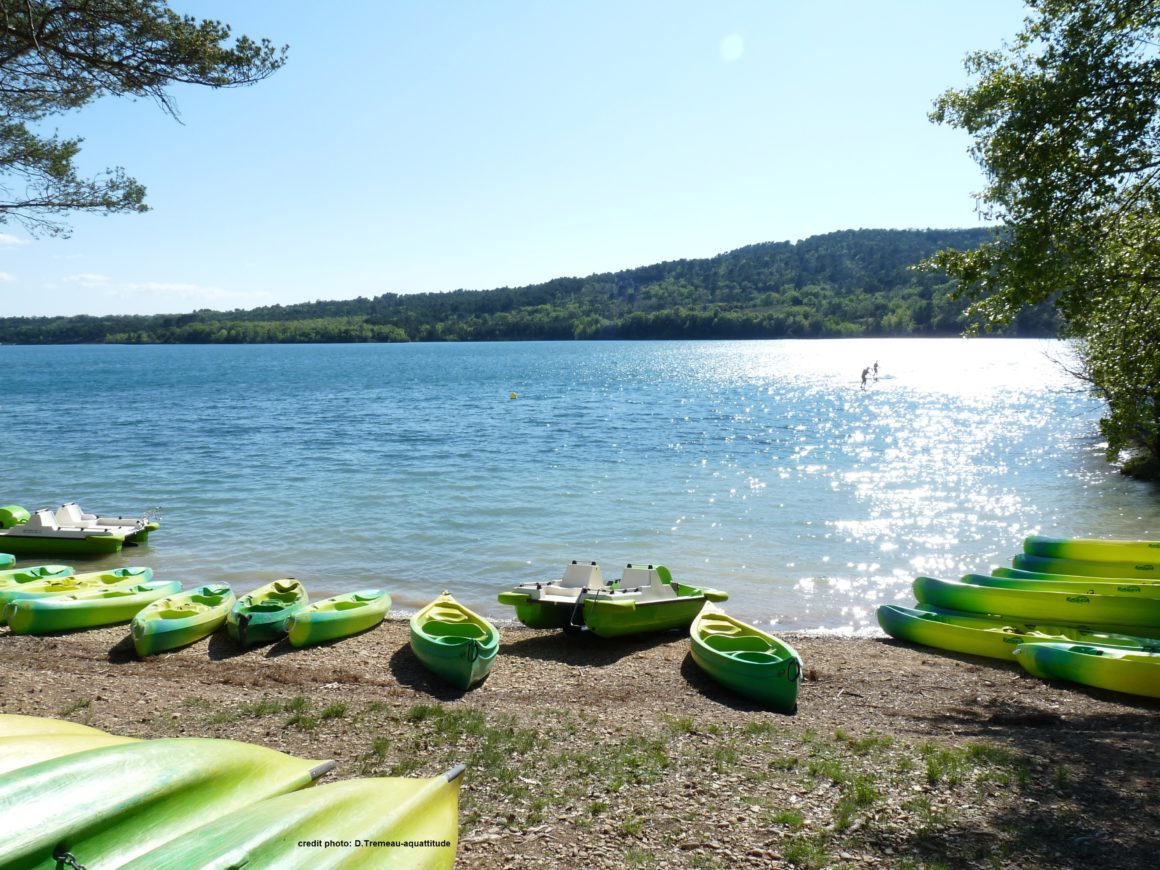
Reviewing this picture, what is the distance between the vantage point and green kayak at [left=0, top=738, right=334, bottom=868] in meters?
3.82

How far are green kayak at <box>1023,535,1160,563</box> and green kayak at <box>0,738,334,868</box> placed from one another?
1421cm

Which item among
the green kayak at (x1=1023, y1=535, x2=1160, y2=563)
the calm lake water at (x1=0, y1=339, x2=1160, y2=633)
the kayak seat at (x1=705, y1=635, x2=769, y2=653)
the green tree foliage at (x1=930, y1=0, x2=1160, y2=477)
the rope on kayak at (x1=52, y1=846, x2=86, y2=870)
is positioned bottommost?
the calm lake water at (x1=0, y1=339, x2=1160, y2=633)

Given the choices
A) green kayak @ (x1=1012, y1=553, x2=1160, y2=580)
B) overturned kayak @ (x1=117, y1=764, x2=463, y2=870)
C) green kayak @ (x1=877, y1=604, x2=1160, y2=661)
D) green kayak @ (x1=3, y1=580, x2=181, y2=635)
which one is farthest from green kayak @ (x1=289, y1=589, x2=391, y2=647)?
green kayak @ (x1=1012, y1=553, x2=1160, y2=580)

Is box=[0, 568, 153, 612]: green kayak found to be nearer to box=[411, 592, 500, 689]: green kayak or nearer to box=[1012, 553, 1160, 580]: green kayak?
box=[411, 592, 500, 689]: green kayak

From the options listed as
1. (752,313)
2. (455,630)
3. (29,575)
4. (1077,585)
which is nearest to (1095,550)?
(1077,585)

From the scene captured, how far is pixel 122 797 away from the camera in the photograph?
164 inches

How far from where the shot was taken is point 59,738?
5.00 m

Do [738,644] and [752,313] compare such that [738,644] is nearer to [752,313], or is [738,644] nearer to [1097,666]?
[1097,666]

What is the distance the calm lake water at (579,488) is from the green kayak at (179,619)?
9.23ft

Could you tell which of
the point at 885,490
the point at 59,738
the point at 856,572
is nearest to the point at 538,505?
the point at 856,572

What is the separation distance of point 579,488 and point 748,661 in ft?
52.6

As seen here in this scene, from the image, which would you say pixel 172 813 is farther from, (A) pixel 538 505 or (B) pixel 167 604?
(A) pixel 538 505

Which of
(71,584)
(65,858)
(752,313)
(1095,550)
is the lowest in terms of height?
(71,584)

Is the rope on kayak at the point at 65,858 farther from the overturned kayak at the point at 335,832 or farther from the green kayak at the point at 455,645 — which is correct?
the green kayak at the point at 455,645
